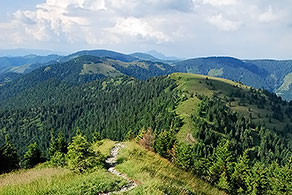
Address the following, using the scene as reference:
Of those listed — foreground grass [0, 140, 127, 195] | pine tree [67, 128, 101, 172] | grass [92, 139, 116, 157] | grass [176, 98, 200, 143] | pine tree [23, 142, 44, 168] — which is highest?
foreground grass [0, 140, 127, 195]

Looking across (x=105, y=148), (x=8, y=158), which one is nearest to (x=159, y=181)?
(x=105, y=148)

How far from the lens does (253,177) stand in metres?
56.8

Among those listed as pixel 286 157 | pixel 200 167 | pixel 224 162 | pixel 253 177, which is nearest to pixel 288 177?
pixel 253 177

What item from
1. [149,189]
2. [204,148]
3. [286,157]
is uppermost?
[149,189]

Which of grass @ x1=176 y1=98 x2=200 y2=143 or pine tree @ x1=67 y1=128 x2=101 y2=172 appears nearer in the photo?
pine tree @ x1=67 y1=128 x2=101 y2=172

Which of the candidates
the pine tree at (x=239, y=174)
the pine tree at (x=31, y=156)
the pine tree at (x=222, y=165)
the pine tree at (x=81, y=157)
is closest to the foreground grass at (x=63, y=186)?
the pine tree at (x=81, y=157)

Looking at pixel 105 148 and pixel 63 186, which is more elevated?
pixel 63 186

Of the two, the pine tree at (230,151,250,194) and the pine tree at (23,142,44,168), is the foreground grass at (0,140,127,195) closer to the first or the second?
the pine tree at (230,151,250,194)

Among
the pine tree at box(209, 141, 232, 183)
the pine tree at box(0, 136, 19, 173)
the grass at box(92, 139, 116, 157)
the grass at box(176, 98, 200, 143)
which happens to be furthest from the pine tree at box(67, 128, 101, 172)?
the grass at box(176, 98, 200, 143)

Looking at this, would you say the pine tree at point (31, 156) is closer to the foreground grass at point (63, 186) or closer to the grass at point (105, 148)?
the grass at point (105, 148)

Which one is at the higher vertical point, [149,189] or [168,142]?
[149,189]

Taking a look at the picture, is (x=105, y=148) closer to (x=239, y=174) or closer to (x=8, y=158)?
(x=239, y=174)

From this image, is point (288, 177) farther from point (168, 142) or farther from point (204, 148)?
point (204, 148)

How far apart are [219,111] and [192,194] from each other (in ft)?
574
